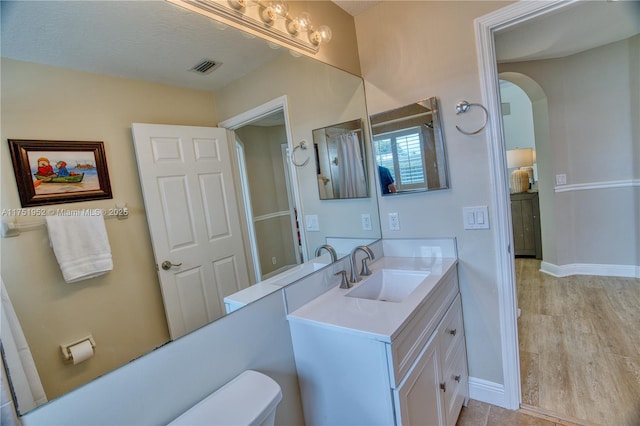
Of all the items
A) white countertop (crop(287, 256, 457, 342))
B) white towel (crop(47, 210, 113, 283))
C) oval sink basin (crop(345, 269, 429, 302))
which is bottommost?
oval sink basin (crop(345, 269, 429, 302))

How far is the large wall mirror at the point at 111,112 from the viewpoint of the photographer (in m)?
0.68

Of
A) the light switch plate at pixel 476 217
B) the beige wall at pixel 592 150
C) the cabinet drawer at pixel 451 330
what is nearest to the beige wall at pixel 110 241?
the cabinet drawer at pixel 451 330

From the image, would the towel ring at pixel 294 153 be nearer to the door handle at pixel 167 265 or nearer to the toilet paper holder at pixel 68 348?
the door handle at pixel 167 265

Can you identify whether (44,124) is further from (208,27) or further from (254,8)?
(254,8)

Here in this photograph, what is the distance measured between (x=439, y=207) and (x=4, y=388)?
6.05ft

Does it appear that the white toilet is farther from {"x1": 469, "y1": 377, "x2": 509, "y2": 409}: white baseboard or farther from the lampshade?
the lampshade

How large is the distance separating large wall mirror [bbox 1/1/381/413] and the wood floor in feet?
5.96

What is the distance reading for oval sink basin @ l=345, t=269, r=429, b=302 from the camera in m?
1.60

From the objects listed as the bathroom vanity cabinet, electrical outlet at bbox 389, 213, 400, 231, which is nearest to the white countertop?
the bathroom vanity cabinet

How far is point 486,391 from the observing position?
5.79 feet

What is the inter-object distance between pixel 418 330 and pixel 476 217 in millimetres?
791

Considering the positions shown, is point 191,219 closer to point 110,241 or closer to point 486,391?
point 110,241

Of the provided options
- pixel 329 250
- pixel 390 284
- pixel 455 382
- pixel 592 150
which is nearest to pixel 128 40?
pixel 329 250

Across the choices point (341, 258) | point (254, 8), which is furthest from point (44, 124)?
point (341, 258)
